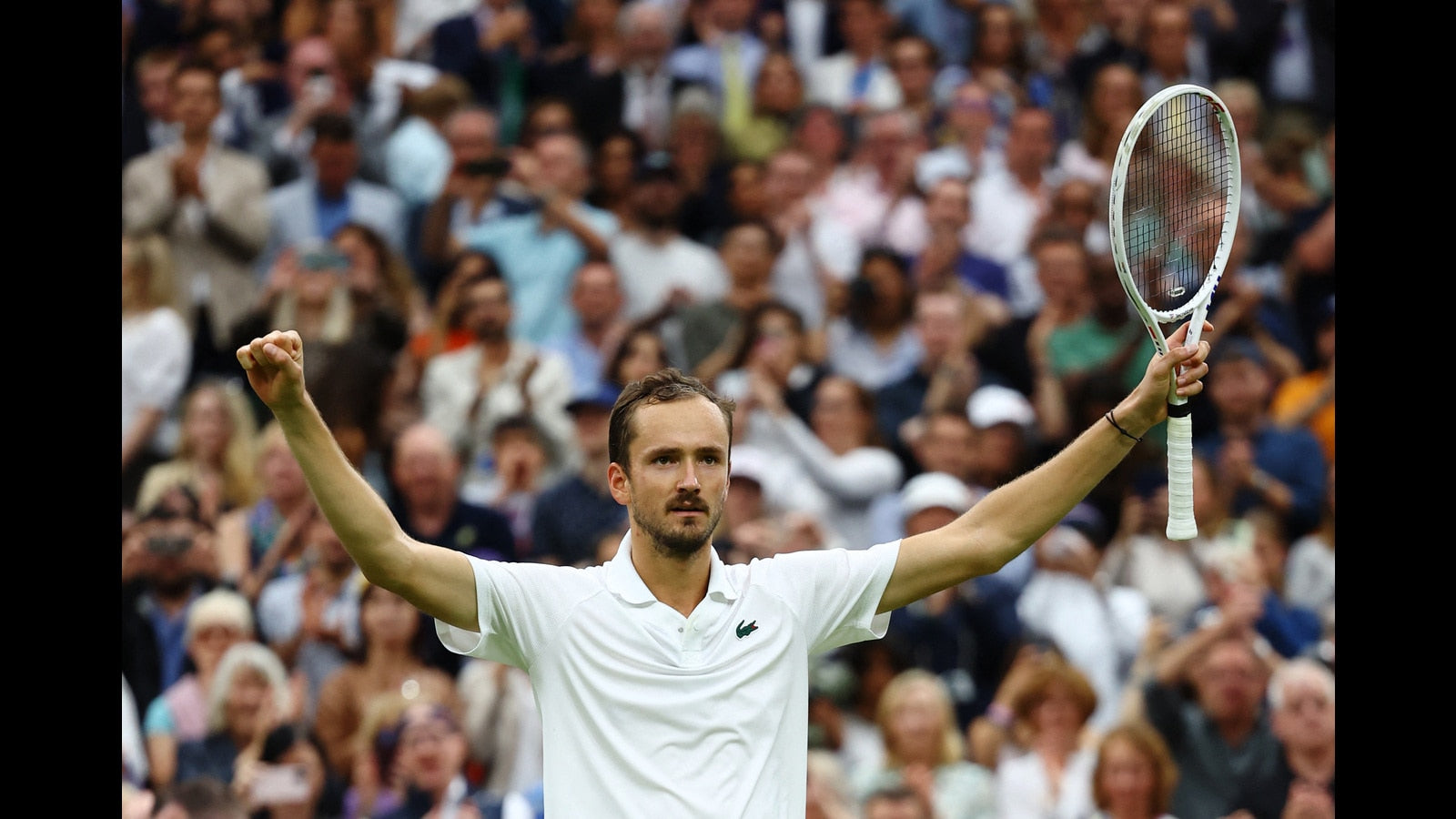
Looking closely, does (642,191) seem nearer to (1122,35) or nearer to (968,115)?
(968,115)

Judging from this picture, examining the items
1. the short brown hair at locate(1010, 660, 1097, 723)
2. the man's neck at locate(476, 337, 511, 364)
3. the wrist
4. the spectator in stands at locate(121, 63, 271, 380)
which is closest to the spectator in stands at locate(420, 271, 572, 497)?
the man's neck at locate(476, 337, 511, 364)

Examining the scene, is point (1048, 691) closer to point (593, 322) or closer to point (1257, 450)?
point (1257, 450)

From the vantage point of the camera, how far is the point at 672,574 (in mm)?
4160

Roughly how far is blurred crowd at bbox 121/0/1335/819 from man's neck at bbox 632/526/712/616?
11.7 feet

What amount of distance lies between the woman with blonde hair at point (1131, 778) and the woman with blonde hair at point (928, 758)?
0.44m

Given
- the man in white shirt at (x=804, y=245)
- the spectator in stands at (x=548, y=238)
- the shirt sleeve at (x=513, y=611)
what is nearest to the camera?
the shirt sleeve at (x=513, y=611)

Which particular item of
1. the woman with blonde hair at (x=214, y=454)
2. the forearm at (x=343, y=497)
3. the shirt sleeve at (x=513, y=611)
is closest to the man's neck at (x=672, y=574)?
the shirt sleeve at (x=513, y=611)

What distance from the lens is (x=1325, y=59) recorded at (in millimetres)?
10734

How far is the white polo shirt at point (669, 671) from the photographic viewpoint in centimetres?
397

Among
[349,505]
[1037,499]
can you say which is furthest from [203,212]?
[1037,499]

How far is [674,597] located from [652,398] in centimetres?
44

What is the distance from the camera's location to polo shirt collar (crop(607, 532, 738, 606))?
4.13m

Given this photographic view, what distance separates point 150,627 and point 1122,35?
6.17 metres

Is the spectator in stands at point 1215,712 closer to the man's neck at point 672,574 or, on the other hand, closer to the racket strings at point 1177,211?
the racket strings at point 1177,211
